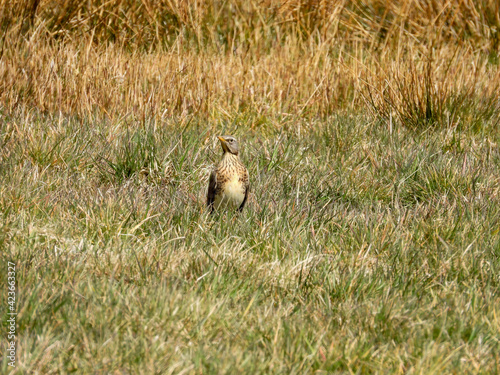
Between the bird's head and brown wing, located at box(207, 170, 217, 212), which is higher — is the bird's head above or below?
above

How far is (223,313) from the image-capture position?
2.94m

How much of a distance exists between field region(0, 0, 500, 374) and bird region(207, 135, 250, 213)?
0.42 feet

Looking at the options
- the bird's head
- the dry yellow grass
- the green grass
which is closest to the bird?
the bird's head

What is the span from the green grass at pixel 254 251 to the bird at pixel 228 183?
10 centimetres

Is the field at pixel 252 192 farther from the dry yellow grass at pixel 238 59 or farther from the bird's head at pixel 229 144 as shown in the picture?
the bird's head at pixel 229 144

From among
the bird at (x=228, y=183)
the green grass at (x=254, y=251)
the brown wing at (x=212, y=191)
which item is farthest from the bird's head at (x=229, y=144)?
the green grass at (x=254, y=251)

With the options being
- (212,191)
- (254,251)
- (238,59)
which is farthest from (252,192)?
(238,59)

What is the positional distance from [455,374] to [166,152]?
9.25 feet

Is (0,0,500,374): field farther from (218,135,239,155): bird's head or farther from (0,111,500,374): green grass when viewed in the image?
(218,135,239,155): bird's head

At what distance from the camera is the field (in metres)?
2.77

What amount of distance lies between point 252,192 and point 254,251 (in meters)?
1.01

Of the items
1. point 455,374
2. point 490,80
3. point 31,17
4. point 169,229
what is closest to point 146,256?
point 169,229

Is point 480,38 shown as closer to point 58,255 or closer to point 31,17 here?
point 31,17

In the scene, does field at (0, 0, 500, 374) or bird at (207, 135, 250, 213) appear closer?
field at (0, 0, 500, 374)
